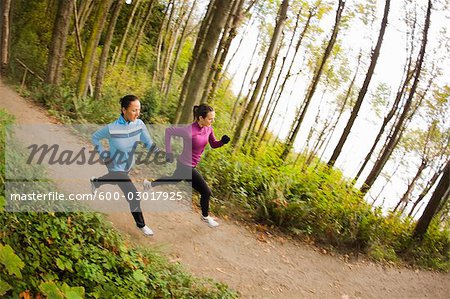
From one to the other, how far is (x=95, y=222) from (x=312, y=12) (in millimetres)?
13619

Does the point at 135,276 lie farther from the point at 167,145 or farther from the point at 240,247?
the point at 240,247

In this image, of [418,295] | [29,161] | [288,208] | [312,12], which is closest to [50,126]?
[29,161]

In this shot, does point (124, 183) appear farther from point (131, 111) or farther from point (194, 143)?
point (194, 143)

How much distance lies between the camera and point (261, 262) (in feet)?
20.6

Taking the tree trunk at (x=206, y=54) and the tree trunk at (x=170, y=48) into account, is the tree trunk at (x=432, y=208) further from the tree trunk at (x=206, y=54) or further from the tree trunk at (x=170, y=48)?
the tree trunk at (x=170, y=48)

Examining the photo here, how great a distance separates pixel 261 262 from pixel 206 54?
471cm

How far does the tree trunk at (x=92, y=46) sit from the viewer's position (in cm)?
1065

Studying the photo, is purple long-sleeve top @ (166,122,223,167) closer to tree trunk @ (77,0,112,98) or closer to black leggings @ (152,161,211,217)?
black leggings @ (152,161,211,217)

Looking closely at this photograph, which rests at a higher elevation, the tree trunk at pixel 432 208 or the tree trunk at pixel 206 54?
the tree trunk at pixel 206 54

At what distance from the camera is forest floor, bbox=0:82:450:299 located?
542 cm

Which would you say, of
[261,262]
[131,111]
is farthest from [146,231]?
[261,262]

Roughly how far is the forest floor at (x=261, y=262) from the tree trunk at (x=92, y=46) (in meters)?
2.88

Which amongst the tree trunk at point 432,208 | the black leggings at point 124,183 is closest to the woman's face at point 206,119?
the black leggings at point 124,183

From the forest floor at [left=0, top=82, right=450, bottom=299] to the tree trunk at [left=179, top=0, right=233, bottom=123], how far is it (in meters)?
2.69
